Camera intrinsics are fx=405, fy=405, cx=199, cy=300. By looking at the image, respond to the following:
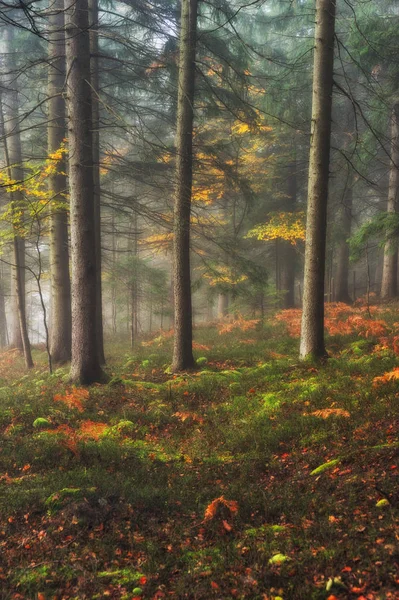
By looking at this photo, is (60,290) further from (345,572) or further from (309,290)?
Result: (345,572)

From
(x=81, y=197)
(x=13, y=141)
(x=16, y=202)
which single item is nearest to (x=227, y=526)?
(x=81, y=197)

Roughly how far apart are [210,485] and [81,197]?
24.0 feet

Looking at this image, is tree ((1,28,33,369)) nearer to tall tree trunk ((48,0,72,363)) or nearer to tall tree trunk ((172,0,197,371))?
tall tree trunk ((48,0,72,363))

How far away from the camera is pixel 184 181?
1005 centimetres

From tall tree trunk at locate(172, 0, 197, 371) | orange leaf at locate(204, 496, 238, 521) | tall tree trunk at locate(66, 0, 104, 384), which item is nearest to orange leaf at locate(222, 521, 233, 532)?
orange leaf at locate(204, 496, 238, 521)

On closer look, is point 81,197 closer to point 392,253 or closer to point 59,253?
point 59,253

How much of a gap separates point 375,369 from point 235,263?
20.1 feet

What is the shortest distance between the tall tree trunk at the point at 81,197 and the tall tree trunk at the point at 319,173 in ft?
17.1

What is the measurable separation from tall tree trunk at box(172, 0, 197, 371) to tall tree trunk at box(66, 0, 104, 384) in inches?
83.5

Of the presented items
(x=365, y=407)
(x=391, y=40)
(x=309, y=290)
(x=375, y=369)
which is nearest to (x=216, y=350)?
(x=309, y=290)

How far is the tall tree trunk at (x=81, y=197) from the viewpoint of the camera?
966 cm

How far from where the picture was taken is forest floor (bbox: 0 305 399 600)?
11.5 feet

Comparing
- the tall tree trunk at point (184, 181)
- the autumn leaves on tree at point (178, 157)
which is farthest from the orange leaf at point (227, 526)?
the tall tree trunk at point (184, 181)

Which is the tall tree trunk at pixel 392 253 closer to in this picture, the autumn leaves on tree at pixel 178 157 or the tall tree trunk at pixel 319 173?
the autumn leaves on tree at pixel 178 157
